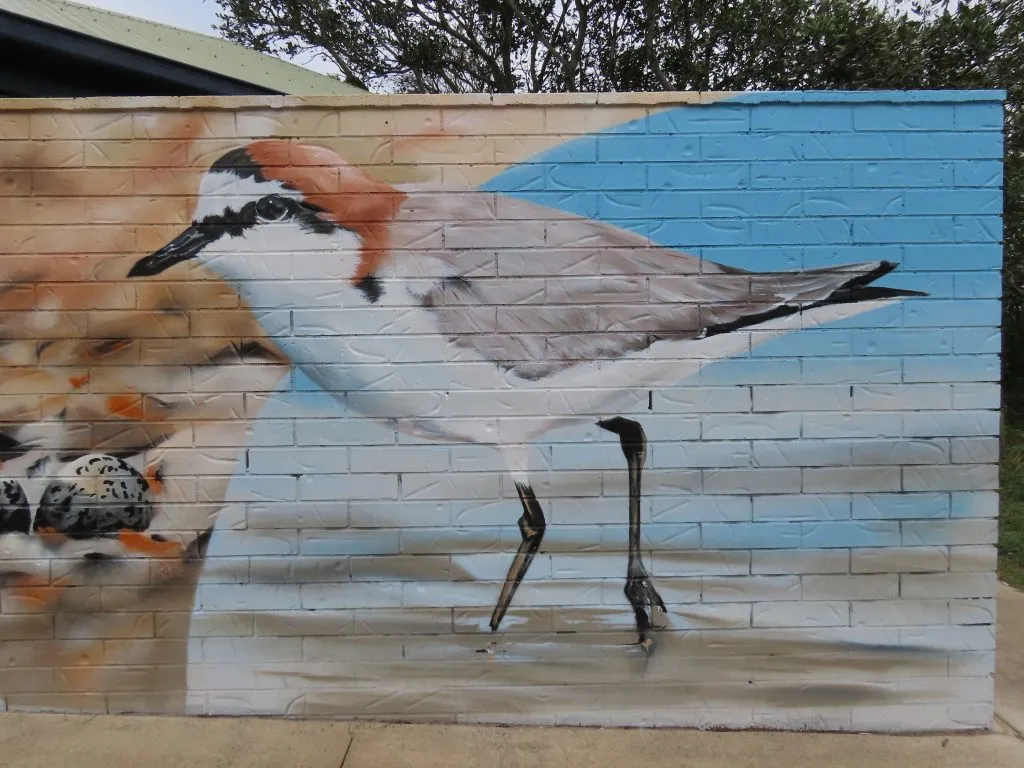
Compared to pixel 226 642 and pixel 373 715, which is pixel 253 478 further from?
pixel 373 715

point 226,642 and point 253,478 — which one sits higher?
point 253,478

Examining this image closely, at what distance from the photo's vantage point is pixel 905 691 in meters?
3.15

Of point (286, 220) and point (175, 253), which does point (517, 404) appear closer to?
point (286, 220)

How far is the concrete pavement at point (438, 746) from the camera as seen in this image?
9.52ft

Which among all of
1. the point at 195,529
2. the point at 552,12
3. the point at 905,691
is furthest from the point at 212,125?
the point at 552,12

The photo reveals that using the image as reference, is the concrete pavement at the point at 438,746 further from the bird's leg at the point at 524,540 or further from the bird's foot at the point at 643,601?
the bird's leg at the point at 524,540

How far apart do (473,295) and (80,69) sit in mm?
2678

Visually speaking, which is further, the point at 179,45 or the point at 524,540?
the point at 179,45

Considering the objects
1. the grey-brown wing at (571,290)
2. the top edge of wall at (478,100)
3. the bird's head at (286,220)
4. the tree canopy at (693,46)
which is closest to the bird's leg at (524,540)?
the grey-brown wing at (571,290)

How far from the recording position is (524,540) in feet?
10.2

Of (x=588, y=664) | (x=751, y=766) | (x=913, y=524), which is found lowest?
(x=751, y=766)

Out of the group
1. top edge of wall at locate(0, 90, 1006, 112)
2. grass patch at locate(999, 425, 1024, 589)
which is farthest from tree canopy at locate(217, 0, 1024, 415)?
top edge of wall at locate(0, 90, 1006, 112)

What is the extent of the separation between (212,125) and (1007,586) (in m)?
5.34

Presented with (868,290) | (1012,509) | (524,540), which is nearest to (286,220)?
(524,540)
